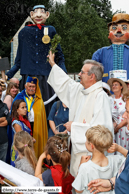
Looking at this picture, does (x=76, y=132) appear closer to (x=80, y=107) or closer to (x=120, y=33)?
(x=80, y=107)

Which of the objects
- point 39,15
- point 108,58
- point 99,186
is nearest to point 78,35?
point 39,15

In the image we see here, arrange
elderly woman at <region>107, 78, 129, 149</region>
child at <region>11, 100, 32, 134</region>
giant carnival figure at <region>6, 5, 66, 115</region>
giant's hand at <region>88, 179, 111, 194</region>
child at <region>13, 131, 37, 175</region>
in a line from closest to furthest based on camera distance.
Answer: giant's hand at <region>88, 179, 111, 194</region> → child at <region>13, 131, 37, 175</region> → elderly woman at <region>107, 78, 129, 149</region> → child at <region>11, 100, 32, 134</region> → giant carnival figure at <region>6, 5, 66, 115</region>

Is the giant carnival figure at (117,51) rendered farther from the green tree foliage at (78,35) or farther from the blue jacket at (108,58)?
the green tree foliage at (78,35)

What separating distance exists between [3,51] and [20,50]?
1537cm

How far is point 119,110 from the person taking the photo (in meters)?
3.82

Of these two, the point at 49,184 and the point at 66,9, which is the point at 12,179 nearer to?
the point at 49,184

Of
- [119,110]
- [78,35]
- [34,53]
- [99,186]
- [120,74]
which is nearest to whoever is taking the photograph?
[99,186]

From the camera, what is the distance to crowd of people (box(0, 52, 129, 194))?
2.17 meters

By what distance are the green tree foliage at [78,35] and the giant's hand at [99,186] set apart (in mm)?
21091

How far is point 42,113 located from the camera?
4.46 m

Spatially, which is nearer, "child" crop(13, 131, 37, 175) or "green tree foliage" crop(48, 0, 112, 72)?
"child" crop(13, 131, 37, 175)

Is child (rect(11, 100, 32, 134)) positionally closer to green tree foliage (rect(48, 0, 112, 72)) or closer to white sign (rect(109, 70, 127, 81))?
white sign (rect(109, 70, 127, 81))

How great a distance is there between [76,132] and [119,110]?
1.34 metres

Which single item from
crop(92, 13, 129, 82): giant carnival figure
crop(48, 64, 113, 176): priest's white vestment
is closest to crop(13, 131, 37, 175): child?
crop(48, 64, 113, 176): priest's white vestment
